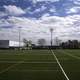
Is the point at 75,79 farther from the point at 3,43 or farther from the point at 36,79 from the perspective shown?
the point at 3,43

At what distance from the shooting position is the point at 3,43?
545 ft

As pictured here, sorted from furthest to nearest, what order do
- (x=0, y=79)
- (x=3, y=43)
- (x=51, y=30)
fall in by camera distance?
Result: 1. (x=3, y=43)
2. (x=51, y=30)
3. (x=0, y=79)

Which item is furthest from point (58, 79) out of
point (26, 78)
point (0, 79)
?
point (0, 79)

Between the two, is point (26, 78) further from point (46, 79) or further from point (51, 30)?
point (51, 30)

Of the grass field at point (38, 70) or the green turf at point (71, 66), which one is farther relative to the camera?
the green turf at point (71, 66)

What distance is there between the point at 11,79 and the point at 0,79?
570mm

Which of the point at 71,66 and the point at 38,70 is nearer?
the point at 38,70

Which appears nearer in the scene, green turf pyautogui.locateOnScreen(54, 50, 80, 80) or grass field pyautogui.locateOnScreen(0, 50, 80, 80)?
grass field pyautogui.locateOnScreen(0, 50, 80, 80)

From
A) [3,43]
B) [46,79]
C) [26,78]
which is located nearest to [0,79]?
[26,78]

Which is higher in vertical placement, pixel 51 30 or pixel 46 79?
pixel 51 30

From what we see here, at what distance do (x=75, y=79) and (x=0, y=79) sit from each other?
12.8ft

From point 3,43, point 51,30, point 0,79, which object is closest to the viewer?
point 0,79

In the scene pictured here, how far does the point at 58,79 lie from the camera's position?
1289 centimetres

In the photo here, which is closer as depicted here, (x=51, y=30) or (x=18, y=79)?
(x=18, y=79)
